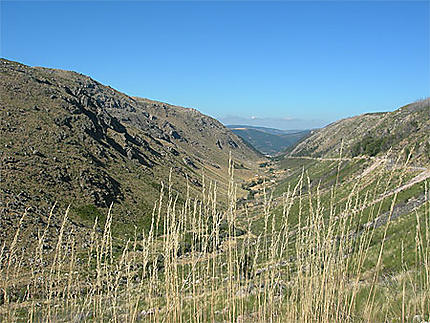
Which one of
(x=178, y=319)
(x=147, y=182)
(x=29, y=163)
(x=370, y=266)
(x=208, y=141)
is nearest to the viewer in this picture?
(x=178, y=319)

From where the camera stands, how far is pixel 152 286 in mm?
3131

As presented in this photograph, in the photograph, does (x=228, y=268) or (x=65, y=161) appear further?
(x=65, y=161)

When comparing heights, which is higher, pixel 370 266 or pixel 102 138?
pixel 102 138

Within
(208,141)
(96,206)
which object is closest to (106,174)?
(96,206)

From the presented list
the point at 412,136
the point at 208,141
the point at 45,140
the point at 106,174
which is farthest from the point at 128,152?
the point at 208,141

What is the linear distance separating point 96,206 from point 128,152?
22576 mm

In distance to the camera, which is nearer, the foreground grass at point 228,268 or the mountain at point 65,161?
the foreground grass at point 228,268

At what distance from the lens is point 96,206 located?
35.5m

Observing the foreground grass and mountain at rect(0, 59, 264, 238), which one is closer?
the foreground grass

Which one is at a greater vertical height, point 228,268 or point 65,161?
point 65,161

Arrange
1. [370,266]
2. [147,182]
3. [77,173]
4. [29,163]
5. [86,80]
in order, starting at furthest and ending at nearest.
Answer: [86,80] → [147,182] → [77,173] → [29,163] → [370,266]

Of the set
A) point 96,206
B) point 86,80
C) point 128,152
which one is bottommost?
point 96,206

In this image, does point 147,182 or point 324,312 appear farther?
point 147,182

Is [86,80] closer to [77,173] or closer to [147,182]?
[147,182]
